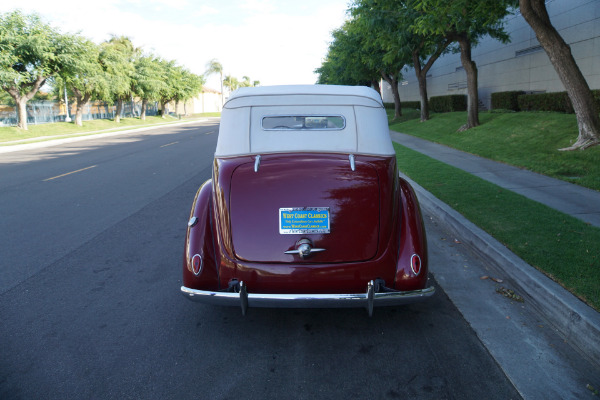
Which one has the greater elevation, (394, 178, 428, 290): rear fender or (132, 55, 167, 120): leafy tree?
(132, 55, 167, 120): leafy tree

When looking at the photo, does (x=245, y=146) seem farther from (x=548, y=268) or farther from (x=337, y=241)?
(x=548, y=268)

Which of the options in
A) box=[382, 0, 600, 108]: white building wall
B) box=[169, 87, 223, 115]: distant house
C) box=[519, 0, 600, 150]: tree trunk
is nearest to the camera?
box=[519, 0, 600, 150]: tree trunk

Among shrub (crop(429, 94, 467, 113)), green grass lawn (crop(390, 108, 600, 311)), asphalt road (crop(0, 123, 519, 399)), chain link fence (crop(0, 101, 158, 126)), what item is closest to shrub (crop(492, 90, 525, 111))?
shrub (crop(429, 94, 467, 113))

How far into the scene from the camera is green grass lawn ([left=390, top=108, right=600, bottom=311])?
166 inches

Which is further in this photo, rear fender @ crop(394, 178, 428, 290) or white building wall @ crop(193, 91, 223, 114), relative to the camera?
white building wall @ crop(193, 91, 223, 114)

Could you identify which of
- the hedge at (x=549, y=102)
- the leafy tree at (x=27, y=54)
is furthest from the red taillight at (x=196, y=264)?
the leafy tree at (x=27, y=54)

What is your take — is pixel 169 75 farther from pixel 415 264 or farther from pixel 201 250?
pixel 415 264

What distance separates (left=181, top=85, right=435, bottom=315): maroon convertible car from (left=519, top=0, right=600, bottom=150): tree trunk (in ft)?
30.8

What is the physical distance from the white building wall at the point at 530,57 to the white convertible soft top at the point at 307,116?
17.5 meters

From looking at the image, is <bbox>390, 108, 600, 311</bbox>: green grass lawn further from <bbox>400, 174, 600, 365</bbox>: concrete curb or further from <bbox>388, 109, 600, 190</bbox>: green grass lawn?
<bbox>400, 174, 600, 365</bbox>: concrete curb

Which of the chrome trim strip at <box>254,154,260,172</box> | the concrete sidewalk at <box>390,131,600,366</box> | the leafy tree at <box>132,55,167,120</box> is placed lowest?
the concrete sidewalk at <box>390,131,600,366</box>

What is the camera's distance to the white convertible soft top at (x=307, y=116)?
12.3ft

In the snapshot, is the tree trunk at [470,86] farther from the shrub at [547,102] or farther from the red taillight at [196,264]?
the red taillight at [196,264]

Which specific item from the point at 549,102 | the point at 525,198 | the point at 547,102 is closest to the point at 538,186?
the point at 525,198
